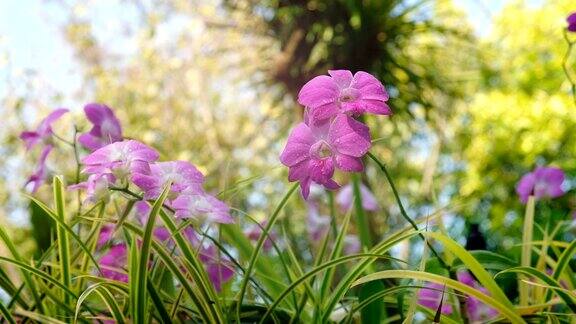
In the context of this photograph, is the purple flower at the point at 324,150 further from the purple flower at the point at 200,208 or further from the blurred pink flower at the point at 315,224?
the blurred pink flower at the point at 315,224

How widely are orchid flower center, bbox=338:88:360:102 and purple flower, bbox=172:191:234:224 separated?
0.17m

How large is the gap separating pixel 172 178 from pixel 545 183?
693mm

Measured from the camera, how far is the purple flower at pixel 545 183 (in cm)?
119

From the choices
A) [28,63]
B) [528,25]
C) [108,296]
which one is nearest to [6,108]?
[28,63]

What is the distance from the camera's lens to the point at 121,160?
724 mm

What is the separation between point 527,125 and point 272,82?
2.40 metres

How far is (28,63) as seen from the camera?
732 cm

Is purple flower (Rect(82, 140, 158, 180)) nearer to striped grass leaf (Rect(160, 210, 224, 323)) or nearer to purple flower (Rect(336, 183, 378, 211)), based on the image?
striped grass leaf (Rect(160, 210, 224, 323))

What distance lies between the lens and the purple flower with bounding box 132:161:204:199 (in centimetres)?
73

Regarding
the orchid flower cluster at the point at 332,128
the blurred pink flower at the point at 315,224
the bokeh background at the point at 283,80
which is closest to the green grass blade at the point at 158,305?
the orchid flower cluster at the point at 332,128

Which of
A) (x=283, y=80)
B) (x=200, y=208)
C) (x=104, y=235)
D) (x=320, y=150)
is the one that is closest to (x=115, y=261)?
(x=104, y=235)

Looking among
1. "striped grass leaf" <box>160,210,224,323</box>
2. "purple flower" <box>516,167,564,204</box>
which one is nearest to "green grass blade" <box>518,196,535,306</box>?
"purple flower" <box>516,167,564,204</box>

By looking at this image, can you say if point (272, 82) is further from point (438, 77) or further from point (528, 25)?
point (528, 25)

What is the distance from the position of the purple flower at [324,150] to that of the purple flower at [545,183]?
593mm
